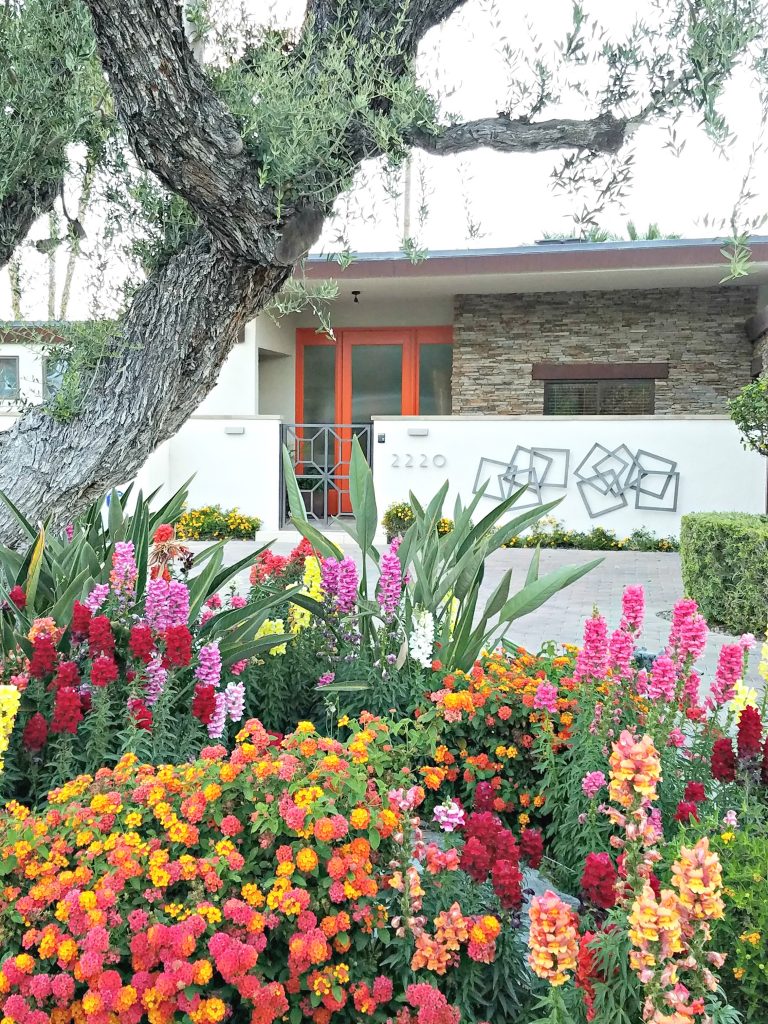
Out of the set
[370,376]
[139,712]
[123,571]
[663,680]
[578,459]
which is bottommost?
[139,712]

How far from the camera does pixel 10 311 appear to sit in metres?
3.17

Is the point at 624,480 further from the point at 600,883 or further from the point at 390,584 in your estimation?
the point at 600,883

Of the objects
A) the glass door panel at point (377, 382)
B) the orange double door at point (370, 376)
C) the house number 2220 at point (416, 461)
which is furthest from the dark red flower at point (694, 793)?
the glass door panel at point (377, 382)

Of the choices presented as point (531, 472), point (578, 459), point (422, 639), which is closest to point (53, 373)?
point (422, 639)

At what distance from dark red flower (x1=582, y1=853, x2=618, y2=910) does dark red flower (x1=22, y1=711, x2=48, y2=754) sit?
1.44 metres

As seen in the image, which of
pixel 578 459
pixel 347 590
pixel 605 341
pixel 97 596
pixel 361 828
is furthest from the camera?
pixel 605 341

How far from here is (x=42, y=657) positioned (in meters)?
2.30

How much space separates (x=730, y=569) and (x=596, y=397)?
7765 millimetres

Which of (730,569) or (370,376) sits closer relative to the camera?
(730,569)

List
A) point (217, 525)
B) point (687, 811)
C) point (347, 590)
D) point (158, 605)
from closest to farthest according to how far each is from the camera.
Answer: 1. point (687, 811)
2. point (158, 605)
3. point (347, 590)
4. point (217, 525)

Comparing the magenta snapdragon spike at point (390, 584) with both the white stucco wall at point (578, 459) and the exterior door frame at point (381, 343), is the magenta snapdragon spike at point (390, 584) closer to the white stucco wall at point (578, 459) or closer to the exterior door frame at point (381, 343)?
the white stucco wall at point (578, 459)

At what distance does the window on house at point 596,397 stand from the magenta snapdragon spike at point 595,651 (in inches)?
469

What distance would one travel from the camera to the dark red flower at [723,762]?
211cm

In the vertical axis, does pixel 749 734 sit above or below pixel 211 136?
below
